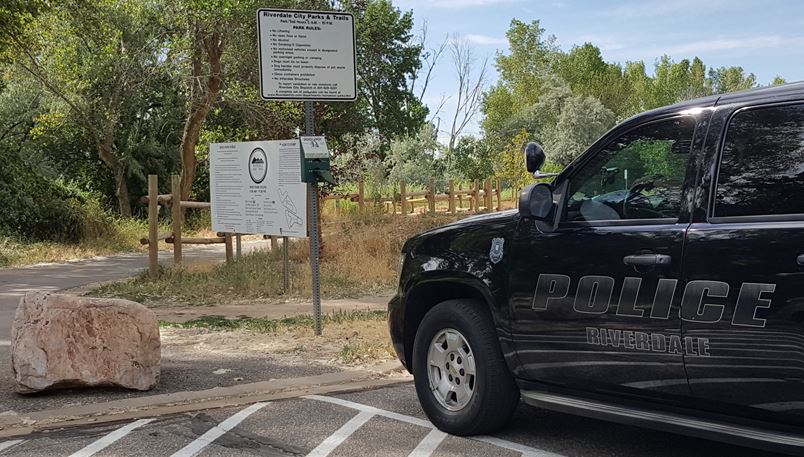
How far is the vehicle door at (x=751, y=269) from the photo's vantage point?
3.49 meters

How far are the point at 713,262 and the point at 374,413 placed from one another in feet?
8.90

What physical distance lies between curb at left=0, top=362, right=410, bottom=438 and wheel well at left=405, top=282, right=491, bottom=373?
1.05 metres

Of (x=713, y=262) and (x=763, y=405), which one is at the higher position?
(x=713, y=262)

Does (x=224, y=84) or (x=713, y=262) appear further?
(x=224, y=84)

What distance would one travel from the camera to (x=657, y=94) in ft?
270

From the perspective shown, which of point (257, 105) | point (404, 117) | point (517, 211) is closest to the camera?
point (517, 211)

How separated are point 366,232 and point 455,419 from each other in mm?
12167

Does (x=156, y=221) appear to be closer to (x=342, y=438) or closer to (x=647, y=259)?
(x=342, y=438)

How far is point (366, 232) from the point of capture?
56.0 feet

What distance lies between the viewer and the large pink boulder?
19.6ft

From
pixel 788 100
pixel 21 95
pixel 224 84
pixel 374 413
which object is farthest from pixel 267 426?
pixel 21 95

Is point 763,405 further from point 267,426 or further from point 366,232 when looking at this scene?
point 366,232

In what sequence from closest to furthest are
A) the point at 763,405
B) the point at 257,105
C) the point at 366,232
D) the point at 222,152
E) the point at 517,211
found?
the point at 763,405 → the point at 517,211 → the point at 222,152 → the point at 366,232 → the point at 257,105

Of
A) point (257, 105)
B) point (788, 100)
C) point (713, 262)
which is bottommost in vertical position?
point (713, 262)
